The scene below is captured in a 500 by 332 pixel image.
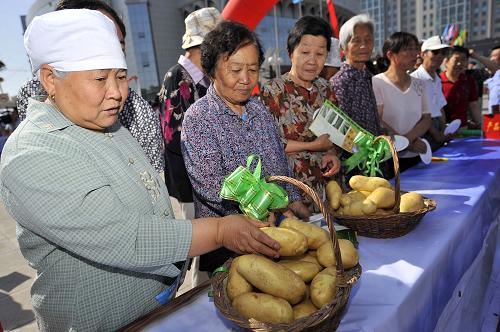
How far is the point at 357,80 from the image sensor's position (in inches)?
94.3

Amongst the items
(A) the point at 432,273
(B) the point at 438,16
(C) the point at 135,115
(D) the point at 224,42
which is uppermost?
(B) the point at 438,16

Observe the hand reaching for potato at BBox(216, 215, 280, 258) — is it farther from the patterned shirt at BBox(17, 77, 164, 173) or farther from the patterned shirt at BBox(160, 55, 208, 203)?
the patterned shirt at BBox(160, 55, 208, 203)

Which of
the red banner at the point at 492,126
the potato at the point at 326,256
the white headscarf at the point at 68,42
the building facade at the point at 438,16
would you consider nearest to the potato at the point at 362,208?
the potato at the point at 326,256

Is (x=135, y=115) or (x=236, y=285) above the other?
(x=135, y=115)

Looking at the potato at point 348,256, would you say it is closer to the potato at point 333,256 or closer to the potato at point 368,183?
the potato at point 333,256

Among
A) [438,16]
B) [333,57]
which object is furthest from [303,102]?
[438,16]

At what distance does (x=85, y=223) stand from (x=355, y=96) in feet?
6.77

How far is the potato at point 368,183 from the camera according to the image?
4.73ft

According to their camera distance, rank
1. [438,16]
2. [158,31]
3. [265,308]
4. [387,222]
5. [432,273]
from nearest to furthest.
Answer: [265,308], [432,273], [387,222], [158,31], [438,16]

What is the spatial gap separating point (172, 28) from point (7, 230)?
3980 centimetres

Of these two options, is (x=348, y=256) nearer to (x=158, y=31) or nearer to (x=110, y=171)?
(x=110, y=171)

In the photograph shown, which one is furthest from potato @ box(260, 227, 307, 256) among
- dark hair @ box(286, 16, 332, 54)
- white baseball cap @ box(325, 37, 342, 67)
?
white baseball cap @ box(325, 37, 342, 67)

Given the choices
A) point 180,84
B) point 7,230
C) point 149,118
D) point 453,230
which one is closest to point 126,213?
point 149,118

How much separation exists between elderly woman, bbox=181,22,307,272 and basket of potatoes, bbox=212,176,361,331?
1.71 ft
